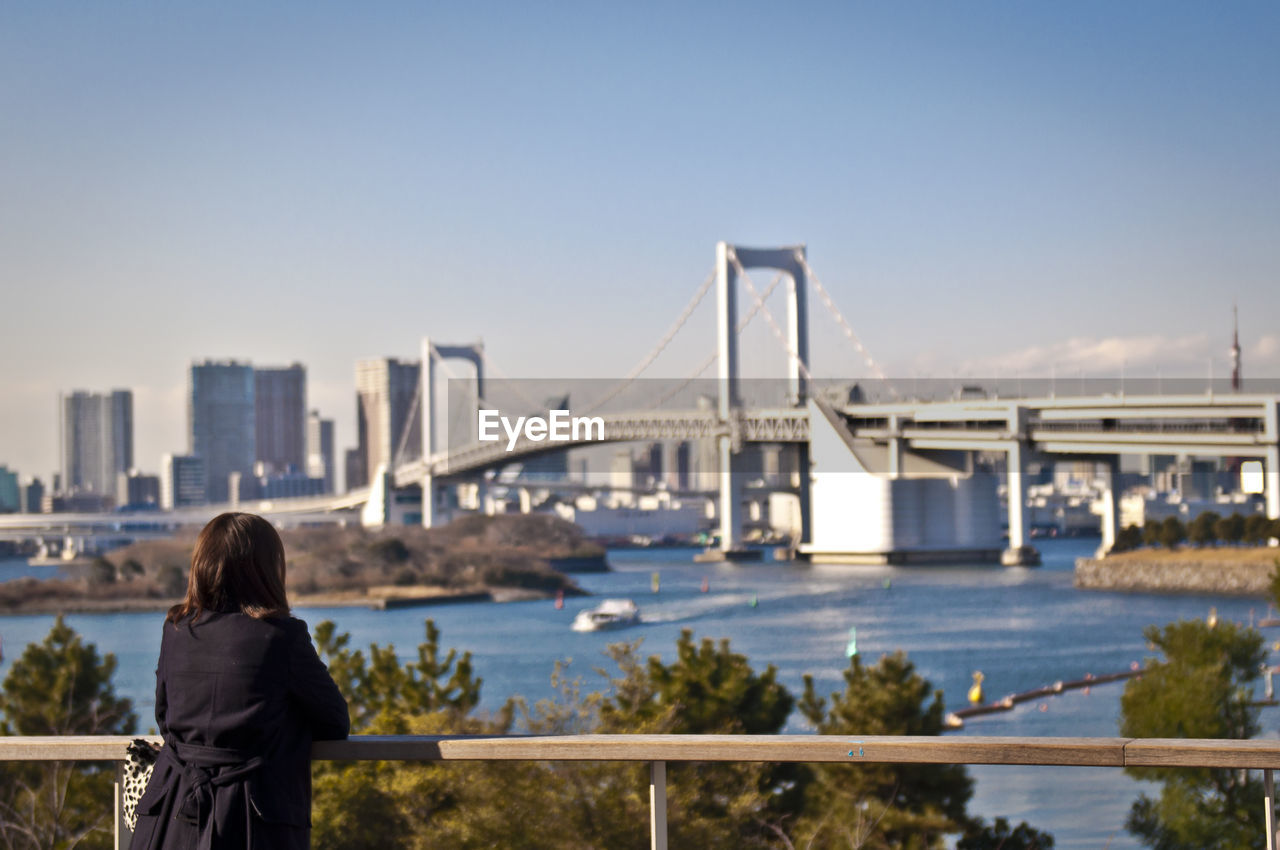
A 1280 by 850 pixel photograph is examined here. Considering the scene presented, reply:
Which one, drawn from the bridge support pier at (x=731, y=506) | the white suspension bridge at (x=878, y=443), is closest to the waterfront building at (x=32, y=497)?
the white suspension bridge at (x=878, y=443)

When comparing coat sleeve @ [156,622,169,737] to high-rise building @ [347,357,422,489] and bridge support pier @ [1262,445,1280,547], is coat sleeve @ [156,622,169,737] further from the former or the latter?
high-rise building @ [347,357,422,489]

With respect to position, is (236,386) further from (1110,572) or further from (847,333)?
(1110,572)

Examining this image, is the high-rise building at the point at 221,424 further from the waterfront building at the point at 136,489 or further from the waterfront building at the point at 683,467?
the waterfront building at the point at 683,467

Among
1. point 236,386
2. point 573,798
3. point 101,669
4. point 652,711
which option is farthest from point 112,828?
point 236,386

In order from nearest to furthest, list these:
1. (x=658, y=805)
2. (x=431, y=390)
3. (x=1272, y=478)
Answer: (x=658, y=805) < (x=1272, y=478) < (x=431, y=390)

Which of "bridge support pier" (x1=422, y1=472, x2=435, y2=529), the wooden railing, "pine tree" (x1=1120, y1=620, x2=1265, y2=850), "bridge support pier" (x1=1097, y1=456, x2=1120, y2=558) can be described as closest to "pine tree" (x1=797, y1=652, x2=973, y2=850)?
"pine tree" (x1=1120, y1=620, x2=1265, y2=850)

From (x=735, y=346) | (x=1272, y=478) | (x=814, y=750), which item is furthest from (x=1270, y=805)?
(x=735, y=346)

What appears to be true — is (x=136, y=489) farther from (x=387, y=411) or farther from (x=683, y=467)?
(x=683, y=467)
